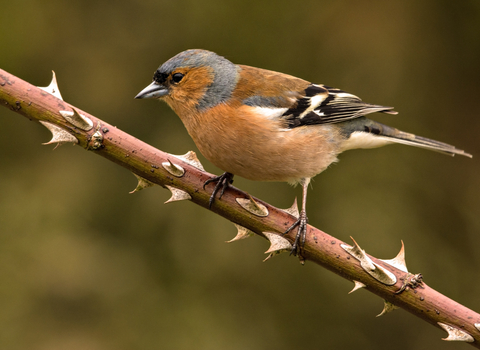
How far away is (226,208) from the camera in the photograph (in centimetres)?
257

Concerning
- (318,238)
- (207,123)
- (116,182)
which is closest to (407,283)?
(318,238)

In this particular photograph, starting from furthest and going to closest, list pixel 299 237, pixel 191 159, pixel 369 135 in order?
1. pixel 369 135
2. pixel 191 159
3. pixel 299 237

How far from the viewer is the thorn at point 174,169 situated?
2426mm

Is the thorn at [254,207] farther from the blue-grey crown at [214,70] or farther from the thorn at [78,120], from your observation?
the blue-grey crown at [214,70]

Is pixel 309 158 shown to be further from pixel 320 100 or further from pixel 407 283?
pixel 407 283

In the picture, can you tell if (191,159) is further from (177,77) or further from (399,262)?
(399,262)

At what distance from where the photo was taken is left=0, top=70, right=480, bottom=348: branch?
2236 mm

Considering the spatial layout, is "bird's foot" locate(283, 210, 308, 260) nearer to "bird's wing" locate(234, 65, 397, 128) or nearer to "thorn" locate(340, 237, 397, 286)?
"thorn" locate(340, 237, 397, 286)

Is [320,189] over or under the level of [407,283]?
over

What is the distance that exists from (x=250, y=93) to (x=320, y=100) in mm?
713

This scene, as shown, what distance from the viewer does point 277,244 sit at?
243cm

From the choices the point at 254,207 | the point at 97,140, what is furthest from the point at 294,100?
the point at 97,140

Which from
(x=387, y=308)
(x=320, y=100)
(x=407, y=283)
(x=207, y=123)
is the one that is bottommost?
(x=387, y=308)

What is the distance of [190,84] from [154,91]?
0.93ft
